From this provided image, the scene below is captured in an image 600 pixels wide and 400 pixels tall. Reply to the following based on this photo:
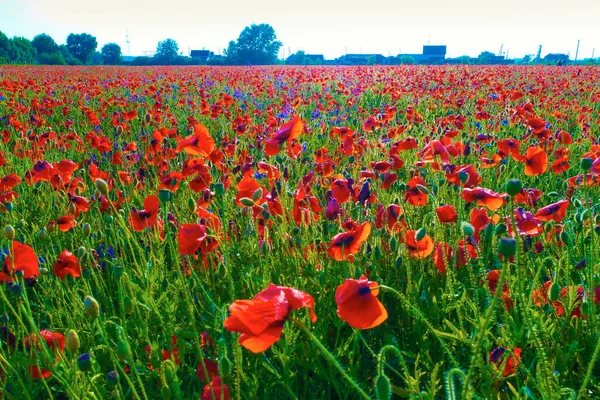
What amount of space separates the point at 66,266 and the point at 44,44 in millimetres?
75959

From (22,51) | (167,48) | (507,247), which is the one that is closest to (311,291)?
(507,247)

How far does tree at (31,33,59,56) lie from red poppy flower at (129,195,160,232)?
73.4 metres

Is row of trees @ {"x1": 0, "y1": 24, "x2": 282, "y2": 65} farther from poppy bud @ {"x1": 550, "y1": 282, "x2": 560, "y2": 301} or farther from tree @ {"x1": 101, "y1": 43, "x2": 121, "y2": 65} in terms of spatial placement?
poppy bud @ {"x1": 550, "y1": 282, "x2": 560, "y2": 301}

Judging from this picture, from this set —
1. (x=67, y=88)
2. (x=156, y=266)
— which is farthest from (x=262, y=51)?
(x=156, y=266)

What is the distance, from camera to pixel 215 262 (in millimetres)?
2162

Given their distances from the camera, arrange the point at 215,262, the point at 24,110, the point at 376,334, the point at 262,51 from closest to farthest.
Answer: the point at 376,334 < the point at 215,262 < the point at 24,110 < the point at 262,51

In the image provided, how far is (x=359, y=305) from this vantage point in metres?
0.93

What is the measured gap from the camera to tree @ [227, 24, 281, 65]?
66250mm

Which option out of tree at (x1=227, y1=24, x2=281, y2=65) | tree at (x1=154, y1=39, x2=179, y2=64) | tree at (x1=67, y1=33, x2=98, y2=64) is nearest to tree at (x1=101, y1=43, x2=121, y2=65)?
tree at (x1=67, y1=33, x2=98, y2=64)

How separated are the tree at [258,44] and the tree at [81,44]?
69.2ft

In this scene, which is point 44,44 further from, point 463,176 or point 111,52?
point 463,176

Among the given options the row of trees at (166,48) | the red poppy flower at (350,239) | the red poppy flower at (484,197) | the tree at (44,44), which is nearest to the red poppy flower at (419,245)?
the red poppy flower at (484,197)

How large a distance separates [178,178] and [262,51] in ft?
224

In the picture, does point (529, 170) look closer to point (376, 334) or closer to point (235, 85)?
point (376, 334)
